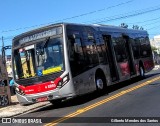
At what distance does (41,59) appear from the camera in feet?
49.8

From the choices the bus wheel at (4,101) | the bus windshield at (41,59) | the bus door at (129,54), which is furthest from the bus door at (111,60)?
the bus wheel at (4,101)

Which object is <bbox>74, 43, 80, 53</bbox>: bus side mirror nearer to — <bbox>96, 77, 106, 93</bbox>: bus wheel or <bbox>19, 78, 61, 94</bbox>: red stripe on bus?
<bbox>19, 78, 61, 94</bbox>: red stripe on bus

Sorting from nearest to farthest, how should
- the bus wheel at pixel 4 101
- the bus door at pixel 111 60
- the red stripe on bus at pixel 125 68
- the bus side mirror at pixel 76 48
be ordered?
the bus side mirror at pixel 76 48 → the bus door at pixel 111 60 → the bus wheel at pixel 4 101 → the red stripe on bus at pixel 125 68

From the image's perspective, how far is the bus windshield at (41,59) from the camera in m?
15.0

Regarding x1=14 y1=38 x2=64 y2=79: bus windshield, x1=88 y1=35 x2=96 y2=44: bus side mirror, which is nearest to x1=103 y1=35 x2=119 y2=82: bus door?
x1=88 y1=35 x2=96 y2=44: bus side mirror

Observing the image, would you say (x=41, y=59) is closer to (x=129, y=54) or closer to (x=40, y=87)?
(x=40, y=87)

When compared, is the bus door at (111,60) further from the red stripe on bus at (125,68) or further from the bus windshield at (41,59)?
the bus windshield at (41,59)

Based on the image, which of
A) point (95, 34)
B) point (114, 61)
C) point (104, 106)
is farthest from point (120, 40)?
point (104, 106)

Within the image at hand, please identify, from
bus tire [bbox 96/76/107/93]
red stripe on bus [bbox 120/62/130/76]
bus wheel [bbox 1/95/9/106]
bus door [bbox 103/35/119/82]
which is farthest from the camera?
red stripe on bus [bbox 120/62/130/76]

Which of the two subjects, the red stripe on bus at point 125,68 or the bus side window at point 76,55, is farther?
the red stripe on bus at point 125,68

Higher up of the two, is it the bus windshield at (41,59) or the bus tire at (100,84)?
the bus windshield at (41,59)

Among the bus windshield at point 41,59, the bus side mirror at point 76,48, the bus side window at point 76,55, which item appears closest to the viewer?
the bus windshield at point 41,59

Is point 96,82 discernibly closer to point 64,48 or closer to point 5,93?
point 64,48

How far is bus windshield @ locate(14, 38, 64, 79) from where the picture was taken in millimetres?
15016
